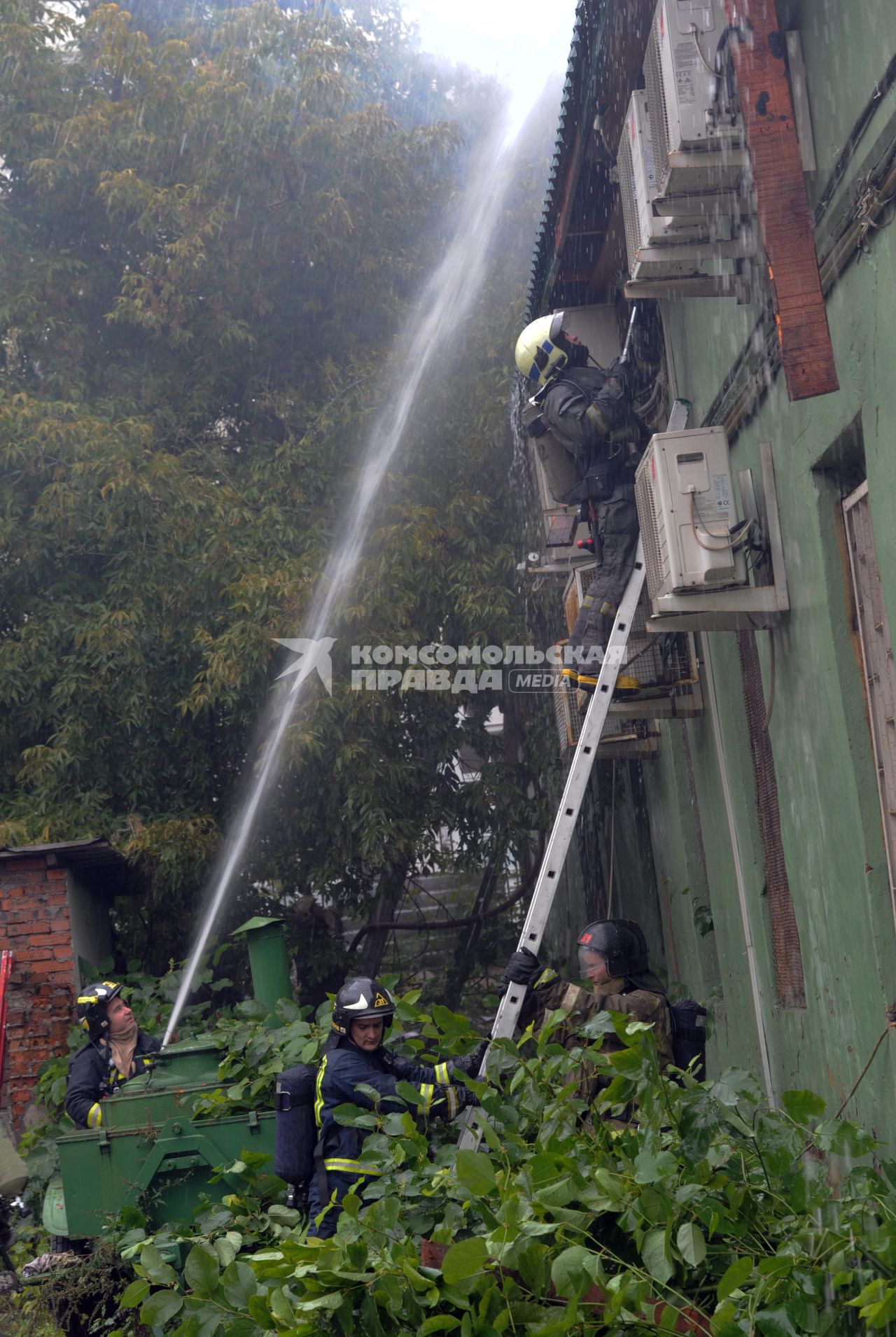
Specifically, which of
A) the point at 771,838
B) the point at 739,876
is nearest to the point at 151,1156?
the point at 739,876

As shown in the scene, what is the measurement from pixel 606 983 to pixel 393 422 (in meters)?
8.13

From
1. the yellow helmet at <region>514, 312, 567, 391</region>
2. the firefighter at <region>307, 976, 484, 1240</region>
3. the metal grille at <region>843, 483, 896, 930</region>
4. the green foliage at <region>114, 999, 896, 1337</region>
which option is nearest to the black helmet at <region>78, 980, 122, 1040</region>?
the firefighter at <region>307, 976, 484, 1240</region>

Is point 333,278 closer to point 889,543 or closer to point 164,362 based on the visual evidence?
point 164,362

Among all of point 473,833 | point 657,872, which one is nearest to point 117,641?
point 473,833

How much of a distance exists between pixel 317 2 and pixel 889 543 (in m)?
14.0

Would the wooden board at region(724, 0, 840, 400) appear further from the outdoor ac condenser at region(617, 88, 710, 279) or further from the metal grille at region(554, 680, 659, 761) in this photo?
the metal grille at region(554, 680, 659, 761)

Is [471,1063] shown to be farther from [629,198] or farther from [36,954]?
[36,954]

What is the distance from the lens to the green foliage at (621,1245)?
7.41ft

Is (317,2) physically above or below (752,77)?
above

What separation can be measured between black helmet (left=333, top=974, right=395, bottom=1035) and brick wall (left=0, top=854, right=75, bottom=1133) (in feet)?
14.6

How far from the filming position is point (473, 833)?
11211 millimetres

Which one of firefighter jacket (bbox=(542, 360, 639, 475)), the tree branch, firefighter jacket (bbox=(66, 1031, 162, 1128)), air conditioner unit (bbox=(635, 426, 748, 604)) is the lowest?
firefighter jacket (bbox=(66, 1031, 162, 1128))

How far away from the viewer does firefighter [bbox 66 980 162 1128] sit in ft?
20.7

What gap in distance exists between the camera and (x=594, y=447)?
6215 mm
